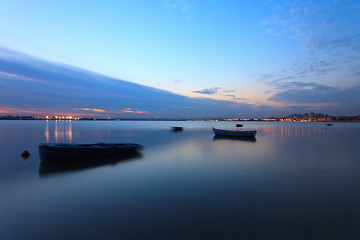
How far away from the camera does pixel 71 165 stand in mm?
13273

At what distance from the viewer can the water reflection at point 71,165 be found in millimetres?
11898

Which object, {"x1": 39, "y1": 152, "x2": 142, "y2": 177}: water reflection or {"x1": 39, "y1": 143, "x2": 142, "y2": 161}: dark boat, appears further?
{"x1": 39, "y1": 143, "x2": 142, "y2": 161}: dark boat

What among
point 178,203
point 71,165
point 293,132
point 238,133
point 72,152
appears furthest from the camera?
point 293,132

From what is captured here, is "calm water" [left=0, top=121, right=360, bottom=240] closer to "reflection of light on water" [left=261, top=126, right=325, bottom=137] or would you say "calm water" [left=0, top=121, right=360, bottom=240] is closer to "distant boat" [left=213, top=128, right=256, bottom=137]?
"distant boat" [left=213, top=128, right=256, bottom=137]

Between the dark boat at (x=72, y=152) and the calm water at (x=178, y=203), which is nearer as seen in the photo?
the calm water at (x=178, y=203)

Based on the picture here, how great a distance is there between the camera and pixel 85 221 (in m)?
5.91

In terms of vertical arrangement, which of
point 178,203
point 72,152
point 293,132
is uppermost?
point 72,152

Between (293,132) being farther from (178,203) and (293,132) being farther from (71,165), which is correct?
(71,165)

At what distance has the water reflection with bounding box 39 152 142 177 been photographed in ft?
39.0

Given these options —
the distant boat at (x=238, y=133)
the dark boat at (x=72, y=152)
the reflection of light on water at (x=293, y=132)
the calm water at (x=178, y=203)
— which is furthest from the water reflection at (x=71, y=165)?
the reflection of light on water at (x=293, y=132)

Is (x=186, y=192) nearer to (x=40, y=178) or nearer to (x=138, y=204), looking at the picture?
(x=138, y=204)

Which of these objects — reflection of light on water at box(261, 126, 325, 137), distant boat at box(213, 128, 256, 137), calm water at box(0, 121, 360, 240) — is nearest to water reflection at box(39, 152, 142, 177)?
calm water at box(0, 121, 360, 240)

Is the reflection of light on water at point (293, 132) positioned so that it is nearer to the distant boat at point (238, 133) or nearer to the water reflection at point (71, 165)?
the distant boat at point (238, 133)

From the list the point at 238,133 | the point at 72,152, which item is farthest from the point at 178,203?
the point at 238,133
